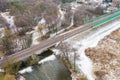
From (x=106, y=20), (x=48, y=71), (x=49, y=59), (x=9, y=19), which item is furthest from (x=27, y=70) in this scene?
(x=106, y=20)

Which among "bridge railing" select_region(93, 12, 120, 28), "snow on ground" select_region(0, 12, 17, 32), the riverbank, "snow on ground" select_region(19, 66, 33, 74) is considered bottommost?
the riverbank

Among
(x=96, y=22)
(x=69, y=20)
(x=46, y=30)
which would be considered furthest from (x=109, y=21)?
(x=46, y=30)

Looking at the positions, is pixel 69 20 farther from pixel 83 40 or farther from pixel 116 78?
pixel 116 78

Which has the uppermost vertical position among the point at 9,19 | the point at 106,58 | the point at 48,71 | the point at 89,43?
the point at 9,19

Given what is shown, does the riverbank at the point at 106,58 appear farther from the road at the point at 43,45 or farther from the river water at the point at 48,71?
the road at the point at 43,45

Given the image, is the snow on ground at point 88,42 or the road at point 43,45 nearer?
the road at point 43,45

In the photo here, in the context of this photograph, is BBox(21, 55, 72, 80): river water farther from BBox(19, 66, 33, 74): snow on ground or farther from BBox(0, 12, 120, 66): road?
BBox(0, 12, 120, 66): road

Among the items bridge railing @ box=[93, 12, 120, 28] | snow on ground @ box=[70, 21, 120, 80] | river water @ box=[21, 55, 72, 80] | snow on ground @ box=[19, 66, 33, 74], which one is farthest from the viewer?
bridge railing @ box=[93, 12, 120, 28]

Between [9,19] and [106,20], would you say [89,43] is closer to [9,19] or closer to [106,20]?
[106,20]

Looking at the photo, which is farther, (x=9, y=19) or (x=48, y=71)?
(x=9, y=19)

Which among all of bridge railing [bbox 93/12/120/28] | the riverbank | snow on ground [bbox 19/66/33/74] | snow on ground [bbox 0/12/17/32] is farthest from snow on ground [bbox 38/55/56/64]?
bridge railing [bbox 93/12/120/28]

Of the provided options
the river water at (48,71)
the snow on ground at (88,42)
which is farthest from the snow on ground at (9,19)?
the river water at (48,71)

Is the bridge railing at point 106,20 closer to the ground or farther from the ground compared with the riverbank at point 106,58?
farther from the ground
